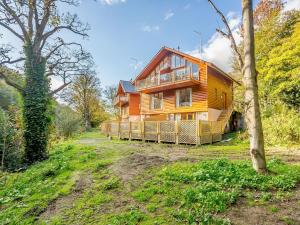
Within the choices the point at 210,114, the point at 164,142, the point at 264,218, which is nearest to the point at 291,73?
the point at 210,114

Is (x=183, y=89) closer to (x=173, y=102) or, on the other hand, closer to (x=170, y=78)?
(x=173, y=102)

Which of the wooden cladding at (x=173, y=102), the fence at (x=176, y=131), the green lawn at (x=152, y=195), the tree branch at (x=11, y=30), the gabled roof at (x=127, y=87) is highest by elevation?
the gabled roof at (x=127, y=87)

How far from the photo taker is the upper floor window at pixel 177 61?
21608mm

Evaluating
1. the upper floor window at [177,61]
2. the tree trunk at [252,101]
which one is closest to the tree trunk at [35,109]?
the tree trunk at [252,101]

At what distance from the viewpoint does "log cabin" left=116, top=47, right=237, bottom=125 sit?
1966cm

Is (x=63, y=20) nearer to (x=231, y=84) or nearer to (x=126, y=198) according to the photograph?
(x=126, y=198)

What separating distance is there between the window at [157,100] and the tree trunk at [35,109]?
13633mm

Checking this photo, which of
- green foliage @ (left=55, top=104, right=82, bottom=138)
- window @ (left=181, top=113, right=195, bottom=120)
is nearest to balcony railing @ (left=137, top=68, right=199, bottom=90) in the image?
window @ (left=181, top=113, right=195, bottom=120)

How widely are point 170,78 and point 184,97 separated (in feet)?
8.33

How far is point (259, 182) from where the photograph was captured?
4.39 meters

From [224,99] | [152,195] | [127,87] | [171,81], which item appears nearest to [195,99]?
[171,81]

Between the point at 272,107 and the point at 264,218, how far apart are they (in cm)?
1339

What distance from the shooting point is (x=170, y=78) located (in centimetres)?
2089

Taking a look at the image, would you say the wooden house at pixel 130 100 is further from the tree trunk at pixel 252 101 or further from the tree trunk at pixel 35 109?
the tree trunk at pixel 252 101
